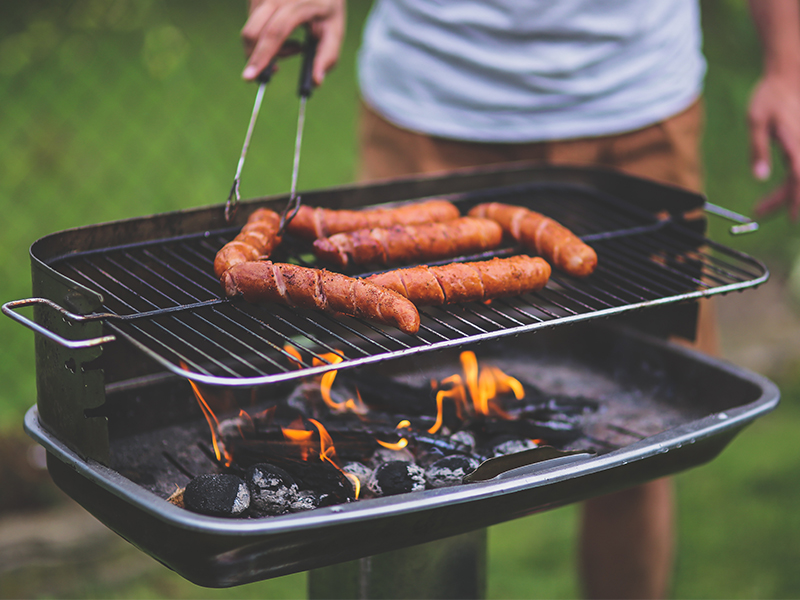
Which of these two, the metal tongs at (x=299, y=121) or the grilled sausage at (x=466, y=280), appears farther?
the metal tongs at (x=299, y=121)

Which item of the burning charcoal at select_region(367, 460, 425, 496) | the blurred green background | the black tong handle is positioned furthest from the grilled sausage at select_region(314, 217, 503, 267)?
the blurred green background

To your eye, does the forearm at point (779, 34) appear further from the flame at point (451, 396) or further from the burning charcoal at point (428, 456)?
the burning charcoal at point (428, 456)

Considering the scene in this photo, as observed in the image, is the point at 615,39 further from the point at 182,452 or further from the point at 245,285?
the point at 182,452

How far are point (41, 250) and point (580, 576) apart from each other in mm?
2382

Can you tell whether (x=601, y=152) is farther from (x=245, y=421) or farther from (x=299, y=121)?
(x=245, y=421)

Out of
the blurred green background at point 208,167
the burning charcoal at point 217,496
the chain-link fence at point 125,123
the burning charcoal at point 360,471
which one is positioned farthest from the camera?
the chain-link fence at point 125,123

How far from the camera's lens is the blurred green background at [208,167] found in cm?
391

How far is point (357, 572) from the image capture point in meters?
2.05

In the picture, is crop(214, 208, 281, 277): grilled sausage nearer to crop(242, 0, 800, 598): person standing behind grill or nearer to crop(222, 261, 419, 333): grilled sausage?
crop(222, 261, 419, 333): grilled sausage

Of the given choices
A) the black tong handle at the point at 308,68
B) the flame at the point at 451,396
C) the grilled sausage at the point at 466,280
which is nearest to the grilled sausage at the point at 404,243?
the grilled sausage at the point at 466,280

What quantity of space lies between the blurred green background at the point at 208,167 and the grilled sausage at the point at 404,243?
214 cm

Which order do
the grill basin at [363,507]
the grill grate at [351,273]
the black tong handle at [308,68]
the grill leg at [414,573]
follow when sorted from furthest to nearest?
1. the black tong handle at [308,68]
2. the grill leg at [414,573]
3. the grill grate at [351,273]
4. the grill basin at [363,507]

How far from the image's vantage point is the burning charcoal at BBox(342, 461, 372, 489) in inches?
76.1

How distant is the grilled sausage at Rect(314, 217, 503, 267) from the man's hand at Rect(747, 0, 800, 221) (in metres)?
1.18
